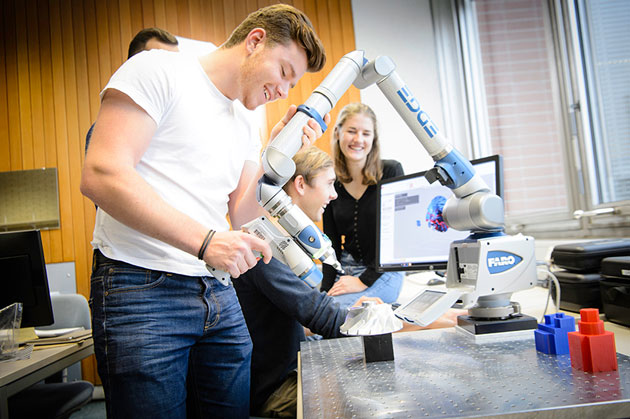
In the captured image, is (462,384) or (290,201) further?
(290,201)

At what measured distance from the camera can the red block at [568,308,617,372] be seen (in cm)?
70

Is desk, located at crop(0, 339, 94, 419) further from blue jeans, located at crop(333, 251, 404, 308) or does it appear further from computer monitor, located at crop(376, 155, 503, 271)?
computer monitor, located at crop(376, 155, 503, 271)

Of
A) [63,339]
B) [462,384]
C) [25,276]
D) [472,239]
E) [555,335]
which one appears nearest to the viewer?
[462,384]

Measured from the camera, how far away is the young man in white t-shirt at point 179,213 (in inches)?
33.7

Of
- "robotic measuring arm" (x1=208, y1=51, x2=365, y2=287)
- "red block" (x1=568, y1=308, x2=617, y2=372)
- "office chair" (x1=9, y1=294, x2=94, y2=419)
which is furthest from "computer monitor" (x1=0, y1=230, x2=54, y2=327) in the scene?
"red block" (x1=568, y1=308, x2=617, y2=372)

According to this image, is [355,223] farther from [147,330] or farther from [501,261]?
[147,330]

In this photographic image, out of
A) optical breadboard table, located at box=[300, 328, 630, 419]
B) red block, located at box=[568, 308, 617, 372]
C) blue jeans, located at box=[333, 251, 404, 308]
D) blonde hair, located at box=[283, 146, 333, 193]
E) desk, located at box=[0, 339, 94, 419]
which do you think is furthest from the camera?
blue jeans, located at box=[333, 251, 404, 308]

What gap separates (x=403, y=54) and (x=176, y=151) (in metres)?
3.28

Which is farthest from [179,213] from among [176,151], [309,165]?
[309,165]

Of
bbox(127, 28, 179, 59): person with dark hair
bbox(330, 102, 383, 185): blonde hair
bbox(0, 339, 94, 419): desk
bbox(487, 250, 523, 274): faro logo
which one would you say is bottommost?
bbox(0, 339, 94, 419): desk

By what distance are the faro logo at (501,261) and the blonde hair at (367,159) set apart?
3.98ft

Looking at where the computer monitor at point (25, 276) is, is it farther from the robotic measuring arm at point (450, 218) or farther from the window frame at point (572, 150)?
the window frame at point (572, 150)

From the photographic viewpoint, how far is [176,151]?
0.99m

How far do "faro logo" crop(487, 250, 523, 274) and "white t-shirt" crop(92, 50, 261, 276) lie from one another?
603mm
